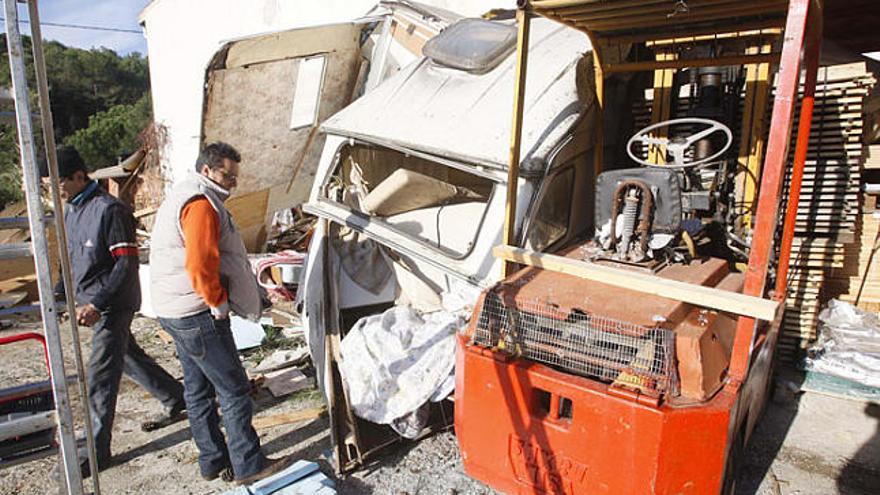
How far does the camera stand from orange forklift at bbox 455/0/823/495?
2.29 metres

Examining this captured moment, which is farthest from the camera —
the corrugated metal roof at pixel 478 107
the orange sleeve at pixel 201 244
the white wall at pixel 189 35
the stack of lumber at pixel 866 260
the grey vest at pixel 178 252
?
the white wall at pixel 189 35

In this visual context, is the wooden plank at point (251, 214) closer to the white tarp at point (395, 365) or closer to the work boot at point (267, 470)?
the white tarp at point (395, 365)

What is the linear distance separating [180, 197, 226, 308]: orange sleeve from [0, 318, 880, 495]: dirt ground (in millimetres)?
1258

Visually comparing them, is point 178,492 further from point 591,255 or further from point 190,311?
point 591,255

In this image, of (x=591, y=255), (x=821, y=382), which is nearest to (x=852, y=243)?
(x=821, y=382)

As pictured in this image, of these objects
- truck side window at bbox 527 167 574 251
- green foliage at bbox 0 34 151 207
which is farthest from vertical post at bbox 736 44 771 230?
green foliage at bbox 0 34 151 207

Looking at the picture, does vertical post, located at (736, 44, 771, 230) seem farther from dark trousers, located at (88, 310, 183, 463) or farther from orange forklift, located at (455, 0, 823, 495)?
dark trousers, located at (88, 310, 183, 463)

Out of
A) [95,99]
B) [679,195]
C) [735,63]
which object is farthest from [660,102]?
[95,99]

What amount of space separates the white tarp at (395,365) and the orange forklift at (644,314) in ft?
1.53

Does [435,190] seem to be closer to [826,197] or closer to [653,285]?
[653,285]

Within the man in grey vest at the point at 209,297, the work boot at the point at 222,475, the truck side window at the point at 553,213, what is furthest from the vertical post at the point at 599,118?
the work boot at the point at 222,475

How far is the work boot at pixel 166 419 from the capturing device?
12.7 ft

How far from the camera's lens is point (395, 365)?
11.2 feet

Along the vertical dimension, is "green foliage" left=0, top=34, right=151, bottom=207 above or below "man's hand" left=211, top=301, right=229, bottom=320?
above
